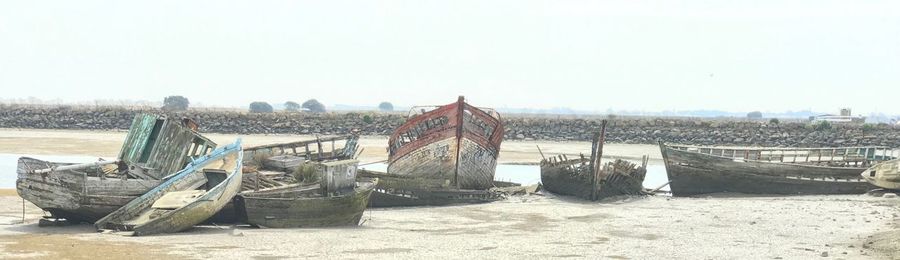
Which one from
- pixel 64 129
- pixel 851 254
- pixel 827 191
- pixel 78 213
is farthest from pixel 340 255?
pixel 64 129

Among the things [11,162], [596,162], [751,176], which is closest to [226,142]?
[11,162]

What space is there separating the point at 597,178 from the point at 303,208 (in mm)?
10829

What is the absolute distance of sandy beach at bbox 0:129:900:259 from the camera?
52.4 feet

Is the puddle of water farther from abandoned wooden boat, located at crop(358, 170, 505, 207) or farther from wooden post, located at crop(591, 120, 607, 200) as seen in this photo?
wooden post, located at crop(591, 120, 607, 200)

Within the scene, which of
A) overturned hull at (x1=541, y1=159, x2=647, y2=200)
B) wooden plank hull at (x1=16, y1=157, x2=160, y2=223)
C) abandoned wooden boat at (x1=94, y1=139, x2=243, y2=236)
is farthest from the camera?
overturned hull at (x1=541, y1=159, x2=647, y2=200)

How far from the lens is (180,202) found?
716 inches

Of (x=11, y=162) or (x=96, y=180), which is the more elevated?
(x=96, y=180)

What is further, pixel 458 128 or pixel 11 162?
pixel 11 162

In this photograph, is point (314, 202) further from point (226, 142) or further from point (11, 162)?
point (226, 142)

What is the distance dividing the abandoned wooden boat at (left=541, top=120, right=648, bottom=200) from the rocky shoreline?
35765 millimetres

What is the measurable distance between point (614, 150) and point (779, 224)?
3516 centimetres

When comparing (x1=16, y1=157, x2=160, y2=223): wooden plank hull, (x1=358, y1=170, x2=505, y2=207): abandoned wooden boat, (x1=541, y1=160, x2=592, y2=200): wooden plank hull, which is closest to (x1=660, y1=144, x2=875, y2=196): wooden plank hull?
(x1=541, y1=160, x2=592, y2=200): wooden plank hull

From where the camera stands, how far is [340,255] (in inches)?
617

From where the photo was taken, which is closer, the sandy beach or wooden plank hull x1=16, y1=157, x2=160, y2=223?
the sandy beach
